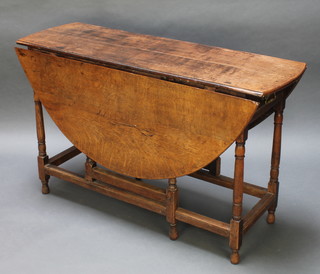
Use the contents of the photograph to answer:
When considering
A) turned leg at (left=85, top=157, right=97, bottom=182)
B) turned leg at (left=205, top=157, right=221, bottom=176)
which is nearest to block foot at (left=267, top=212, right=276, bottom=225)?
turned leg at (left=205, top=157, right=221, bottom=176)

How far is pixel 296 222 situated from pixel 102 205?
109 cm

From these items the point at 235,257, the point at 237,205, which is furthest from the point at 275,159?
the point at 235,257

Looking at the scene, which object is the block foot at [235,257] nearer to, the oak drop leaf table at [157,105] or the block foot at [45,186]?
the oak drop leaf table at [157,105]

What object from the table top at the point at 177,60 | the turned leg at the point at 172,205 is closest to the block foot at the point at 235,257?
the turned leg at the point at 172,205

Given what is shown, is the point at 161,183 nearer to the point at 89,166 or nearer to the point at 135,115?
the point at 89,166

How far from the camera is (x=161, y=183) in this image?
4.39 metres

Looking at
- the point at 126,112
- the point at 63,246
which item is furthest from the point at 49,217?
the point at 126,112

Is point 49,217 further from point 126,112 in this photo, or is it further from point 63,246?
point 126,112

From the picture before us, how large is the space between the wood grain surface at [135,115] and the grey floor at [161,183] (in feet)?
1.32

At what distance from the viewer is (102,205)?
4.16 m

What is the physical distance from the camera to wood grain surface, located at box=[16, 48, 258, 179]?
3.38 metres

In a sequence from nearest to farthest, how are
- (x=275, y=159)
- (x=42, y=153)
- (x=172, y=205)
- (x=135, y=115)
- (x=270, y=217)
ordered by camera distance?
(x=135, y=115) < (x=172, y=205) < (x=275, y=159) < (x=270, y=217) < (x=42, y=153)

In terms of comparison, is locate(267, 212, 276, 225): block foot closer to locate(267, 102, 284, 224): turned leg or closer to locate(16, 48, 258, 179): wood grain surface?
locate(267, 102, 284, 224): turned leg

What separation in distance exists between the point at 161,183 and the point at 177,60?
1019 millimetres
